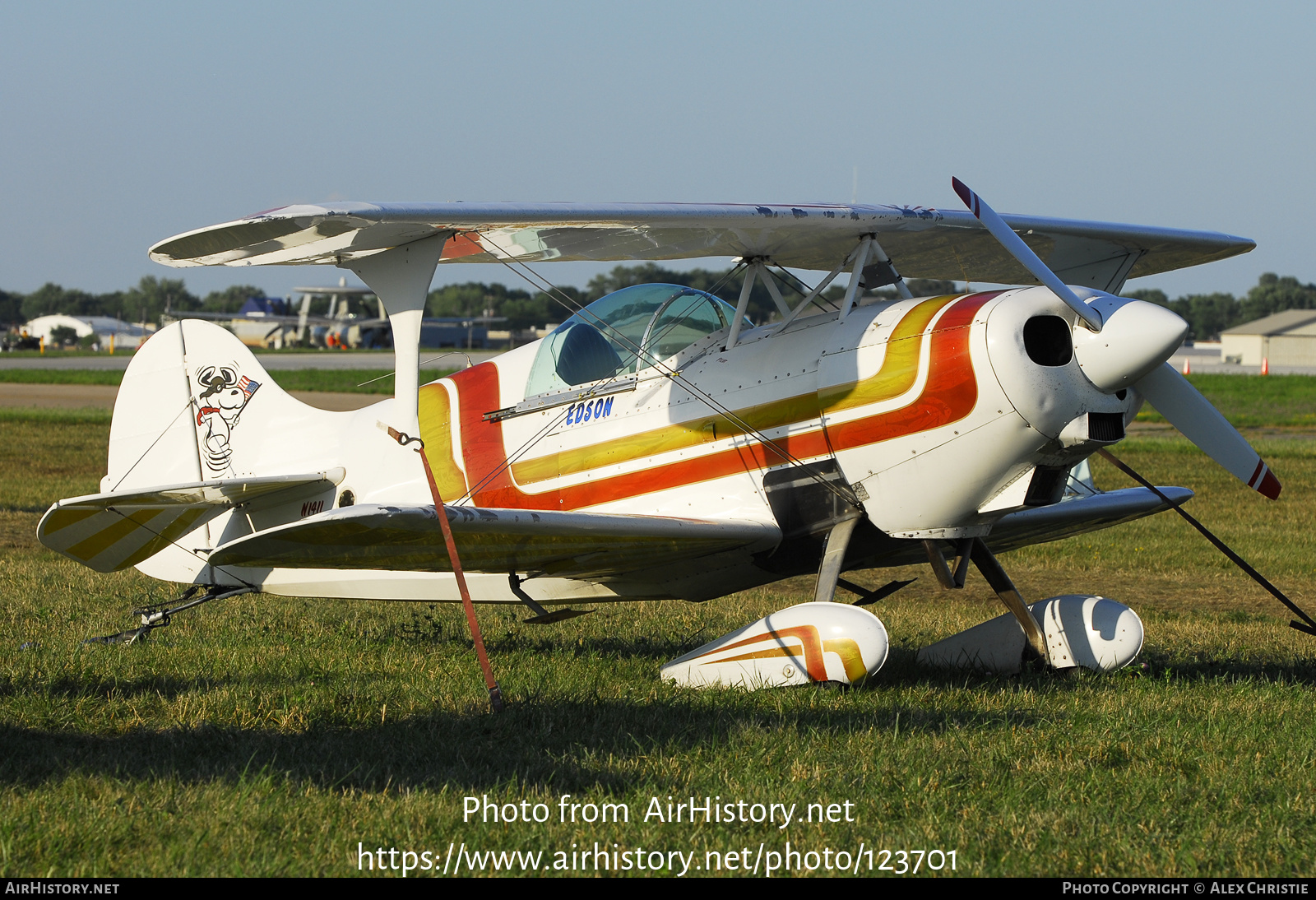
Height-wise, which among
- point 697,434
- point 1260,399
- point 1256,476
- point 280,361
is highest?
point 697,434

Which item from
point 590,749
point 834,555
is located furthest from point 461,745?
point 834,555

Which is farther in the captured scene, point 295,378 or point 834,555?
point 295,378

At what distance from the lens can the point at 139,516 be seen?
7918 millimetres

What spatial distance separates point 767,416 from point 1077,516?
2.51 meters

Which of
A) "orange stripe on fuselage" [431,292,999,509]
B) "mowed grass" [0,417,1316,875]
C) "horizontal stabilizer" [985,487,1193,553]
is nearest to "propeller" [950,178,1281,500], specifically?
"orange stripe on fuselage" [431,292,999,509]

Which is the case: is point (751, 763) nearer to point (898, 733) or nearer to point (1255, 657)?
point (898, 733)

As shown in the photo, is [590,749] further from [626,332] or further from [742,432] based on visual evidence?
[626,332]

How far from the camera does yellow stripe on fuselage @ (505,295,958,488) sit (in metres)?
6.78

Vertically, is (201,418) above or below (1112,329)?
below

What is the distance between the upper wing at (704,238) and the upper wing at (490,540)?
1359 millimetres

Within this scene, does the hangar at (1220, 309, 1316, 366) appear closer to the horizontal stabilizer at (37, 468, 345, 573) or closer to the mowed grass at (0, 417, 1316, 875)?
the mowed grass at (0, 417, 1316, 875)

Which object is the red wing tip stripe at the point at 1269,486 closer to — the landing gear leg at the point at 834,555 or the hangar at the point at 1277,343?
the landing gear leg at the point at 834,555

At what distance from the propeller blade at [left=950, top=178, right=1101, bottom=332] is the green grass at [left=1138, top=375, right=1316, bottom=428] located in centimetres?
2578

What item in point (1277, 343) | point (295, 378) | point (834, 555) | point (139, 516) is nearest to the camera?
point (834, 555)
